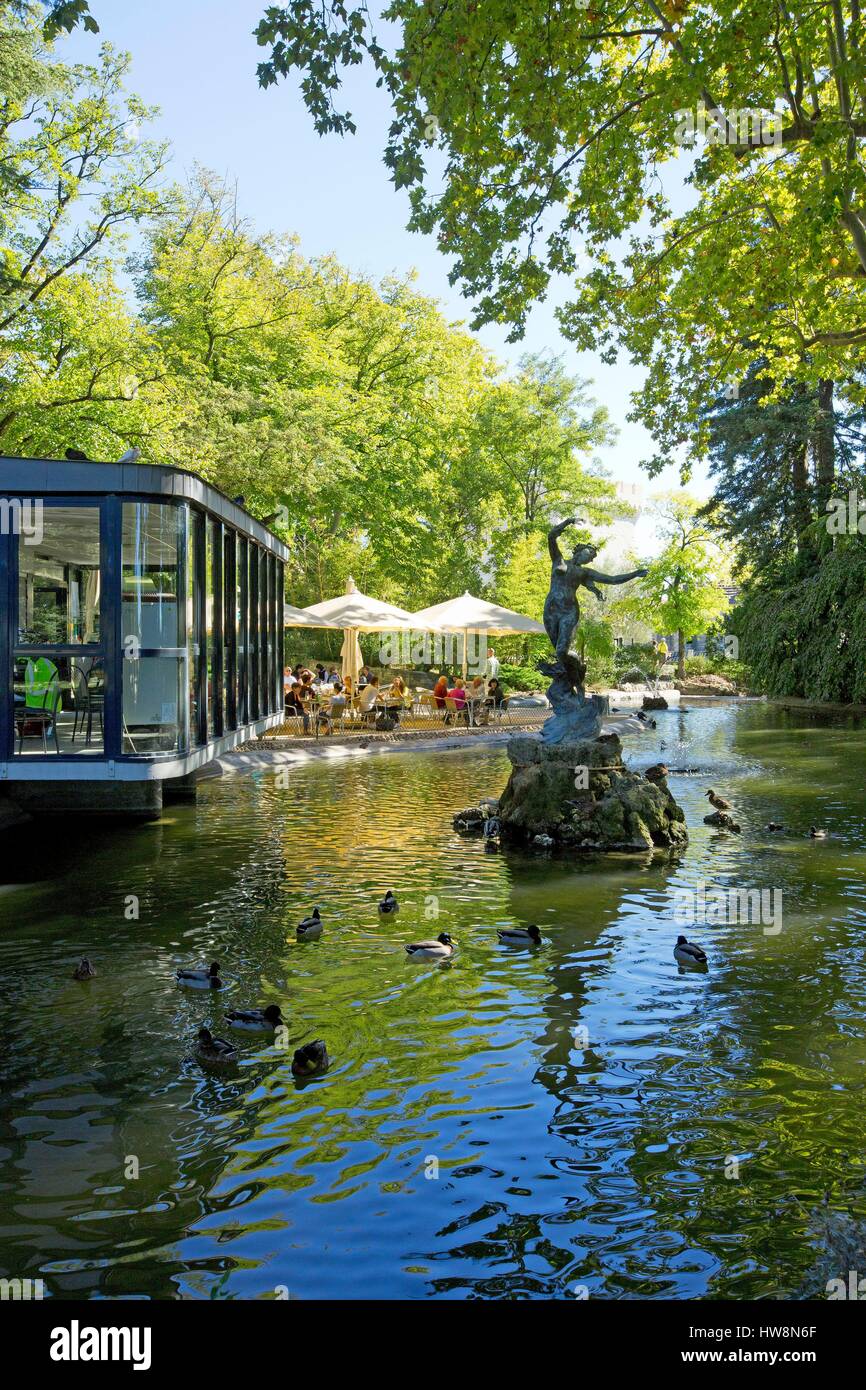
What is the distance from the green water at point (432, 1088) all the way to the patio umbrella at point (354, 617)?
15049 millimetres

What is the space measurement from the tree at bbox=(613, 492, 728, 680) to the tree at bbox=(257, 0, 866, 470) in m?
38.2

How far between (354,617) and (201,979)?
19.9m

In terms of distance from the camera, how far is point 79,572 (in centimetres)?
1202

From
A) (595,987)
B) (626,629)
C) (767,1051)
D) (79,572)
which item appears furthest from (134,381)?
(626,629)

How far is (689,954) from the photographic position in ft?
29.9

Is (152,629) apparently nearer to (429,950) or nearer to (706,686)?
(429,950)

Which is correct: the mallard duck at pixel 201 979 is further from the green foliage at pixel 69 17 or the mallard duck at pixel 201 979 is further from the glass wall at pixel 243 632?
the glass wall at pixel 243 632

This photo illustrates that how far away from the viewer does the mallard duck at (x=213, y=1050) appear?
7.05m

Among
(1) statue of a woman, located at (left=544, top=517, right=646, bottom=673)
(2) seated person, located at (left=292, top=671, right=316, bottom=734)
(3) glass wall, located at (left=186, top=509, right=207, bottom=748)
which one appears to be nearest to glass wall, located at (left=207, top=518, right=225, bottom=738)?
(3) glass wall, located at (left=186, top=509, right=207, bottom=748)

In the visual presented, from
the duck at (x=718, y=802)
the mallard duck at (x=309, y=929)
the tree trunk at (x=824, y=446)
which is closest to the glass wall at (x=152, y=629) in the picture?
the mallard duck at (x=309, y=929)

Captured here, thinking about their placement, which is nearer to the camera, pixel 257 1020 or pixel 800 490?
pixel 257 1020

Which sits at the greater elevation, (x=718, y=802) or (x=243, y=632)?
(x=243, y=632)

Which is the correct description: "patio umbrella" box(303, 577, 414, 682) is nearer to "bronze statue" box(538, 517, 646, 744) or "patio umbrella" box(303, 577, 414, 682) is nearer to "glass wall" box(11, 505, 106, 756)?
"bronze statue" box(538, 517, 646, 744)

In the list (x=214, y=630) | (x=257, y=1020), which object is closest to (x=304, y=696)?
(x=214, y=630)
